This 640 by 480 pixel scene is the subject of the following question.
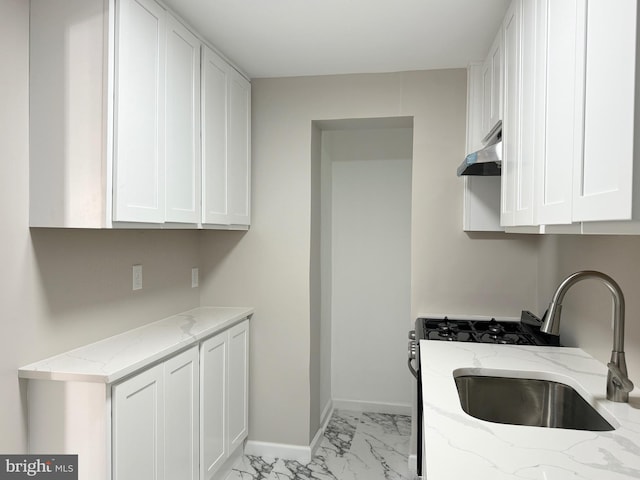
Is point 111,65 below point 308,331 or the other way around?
the other way around

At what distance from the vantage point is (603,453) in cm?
105

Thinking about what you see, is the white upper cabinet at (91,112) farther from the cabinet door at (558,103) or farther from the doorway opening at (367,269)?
the doorway opening at (367,269)

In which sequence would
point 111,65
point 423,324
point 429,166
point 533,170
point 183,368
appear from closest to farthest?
point 533,170, point 111,65, point 183,368, point 423,324, point 429,166

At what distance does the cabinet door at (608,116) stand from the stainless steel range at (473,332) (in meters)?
1.29

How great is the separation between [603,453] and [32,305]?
191cm

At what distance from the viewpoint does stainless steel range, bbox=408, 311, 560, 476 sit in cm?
222

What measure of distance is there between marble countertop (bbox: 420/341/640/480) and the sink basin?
0.04 metres

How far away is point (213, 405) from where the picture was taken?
2521 mm

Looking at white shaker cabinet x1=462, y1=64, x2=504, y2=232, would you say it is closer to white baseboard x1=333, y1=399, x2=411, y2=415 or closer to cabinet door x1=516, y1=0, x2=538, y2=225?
cabinet door x1=516, y1=0, x2=538, y2=225

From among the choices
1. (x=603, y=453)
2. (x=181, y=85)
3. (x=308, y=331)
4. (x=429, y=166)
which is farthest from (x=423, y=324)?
(x=181, y=85)

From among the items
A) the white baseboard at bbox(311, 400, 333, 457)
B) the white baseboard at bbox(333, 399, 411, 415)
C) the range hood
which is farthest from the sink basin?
the white baseboard at bbox(333, 399, 411, 415)

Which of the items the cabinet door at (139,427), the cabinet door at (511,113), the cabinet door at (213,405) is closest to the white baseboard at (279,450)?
the cabinet door at (213,405)

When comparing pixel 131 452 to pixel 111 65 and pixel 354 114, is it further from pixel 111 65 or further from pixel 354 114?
pixel 354 114

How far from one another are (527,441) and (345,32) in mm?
2007
